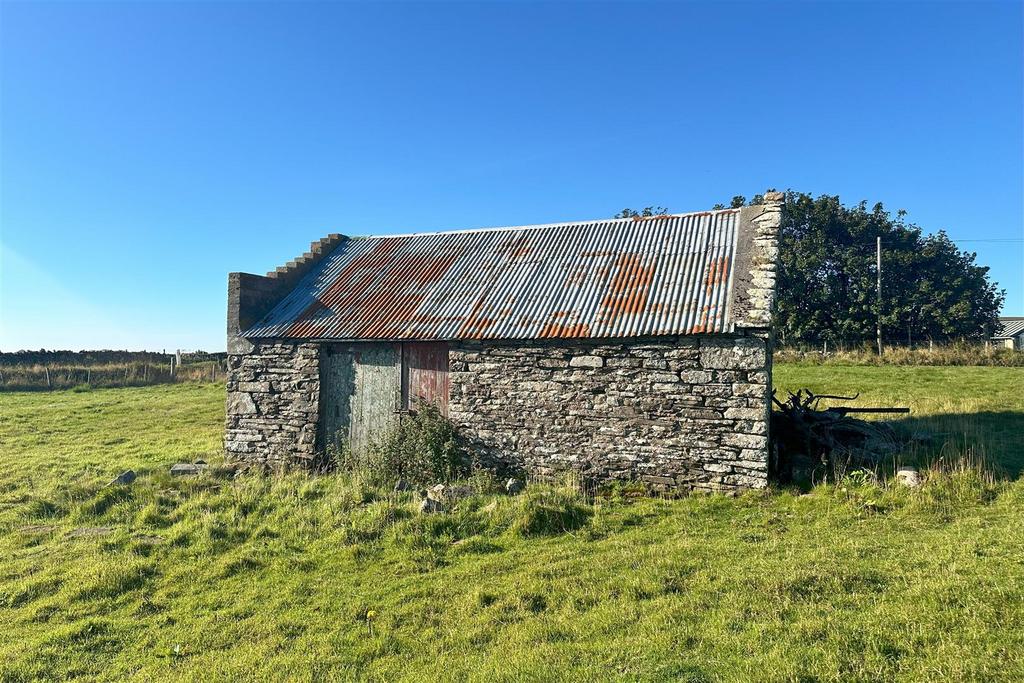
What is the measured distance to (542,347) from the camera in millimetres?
10500

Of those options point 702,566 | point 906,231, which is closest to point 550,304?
point 702,566

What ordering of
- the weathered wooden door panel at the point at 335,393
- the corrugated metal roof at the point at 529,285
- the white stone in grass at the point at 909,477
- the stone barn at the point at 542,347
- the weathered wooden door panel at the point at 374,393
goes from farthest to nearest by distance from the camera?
the weathered wooden door panel at the point at 335,393 < the weathered wooden door panel at the point at 374,393 < the corrugated metal roof at the point at 529,285 < the stone barn at the point at 542,347 < the white stone in grass at the point at 909,477

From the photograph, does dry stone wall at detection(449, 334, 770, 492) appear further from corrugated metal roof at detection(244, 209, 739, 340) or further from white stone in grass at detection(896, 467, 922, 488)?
white stone in grass at detection(896, 467, 922, 488)

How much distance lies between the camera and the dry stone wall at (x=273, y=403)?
12227 millimetres

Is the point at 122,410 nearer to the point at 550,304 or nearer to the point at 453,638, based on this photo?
the point at 550,304

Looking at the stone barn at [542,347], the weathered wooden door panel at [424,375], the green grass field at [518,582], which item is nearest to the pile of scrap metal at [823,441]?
the green grass field at [518,582]

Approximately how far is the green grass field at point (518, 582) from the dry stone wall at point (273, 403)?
1.71 meters

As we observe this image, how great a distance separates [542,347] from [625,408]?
5.98 ft

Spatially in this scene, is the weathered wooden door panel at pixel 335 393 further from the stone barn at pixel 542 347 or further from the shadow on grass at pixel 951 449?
the shadow on grass at pixel 951 449

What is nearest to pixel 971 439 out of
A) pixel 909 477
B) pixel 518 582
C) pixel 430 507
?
pixel 909 477

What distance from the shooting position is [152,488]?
10.3 m

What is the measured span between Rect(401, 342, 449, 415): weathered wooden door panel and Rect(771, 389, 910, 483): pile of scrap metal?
590cm

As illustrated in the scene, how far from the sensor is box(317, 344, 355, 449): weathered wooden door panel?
12.1m

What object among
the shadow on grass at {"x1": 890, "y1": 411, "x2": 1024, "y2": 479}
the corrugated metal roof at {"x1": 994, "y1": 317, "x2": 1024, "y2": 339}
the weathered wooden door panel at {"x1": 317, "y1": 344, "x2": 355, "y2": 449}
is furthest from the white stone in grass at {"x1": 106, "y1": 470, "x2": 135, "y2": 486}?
the corrugated metal roof at {"x1": 994, "y1": 317, "x2": 1024, "y2": 339}
